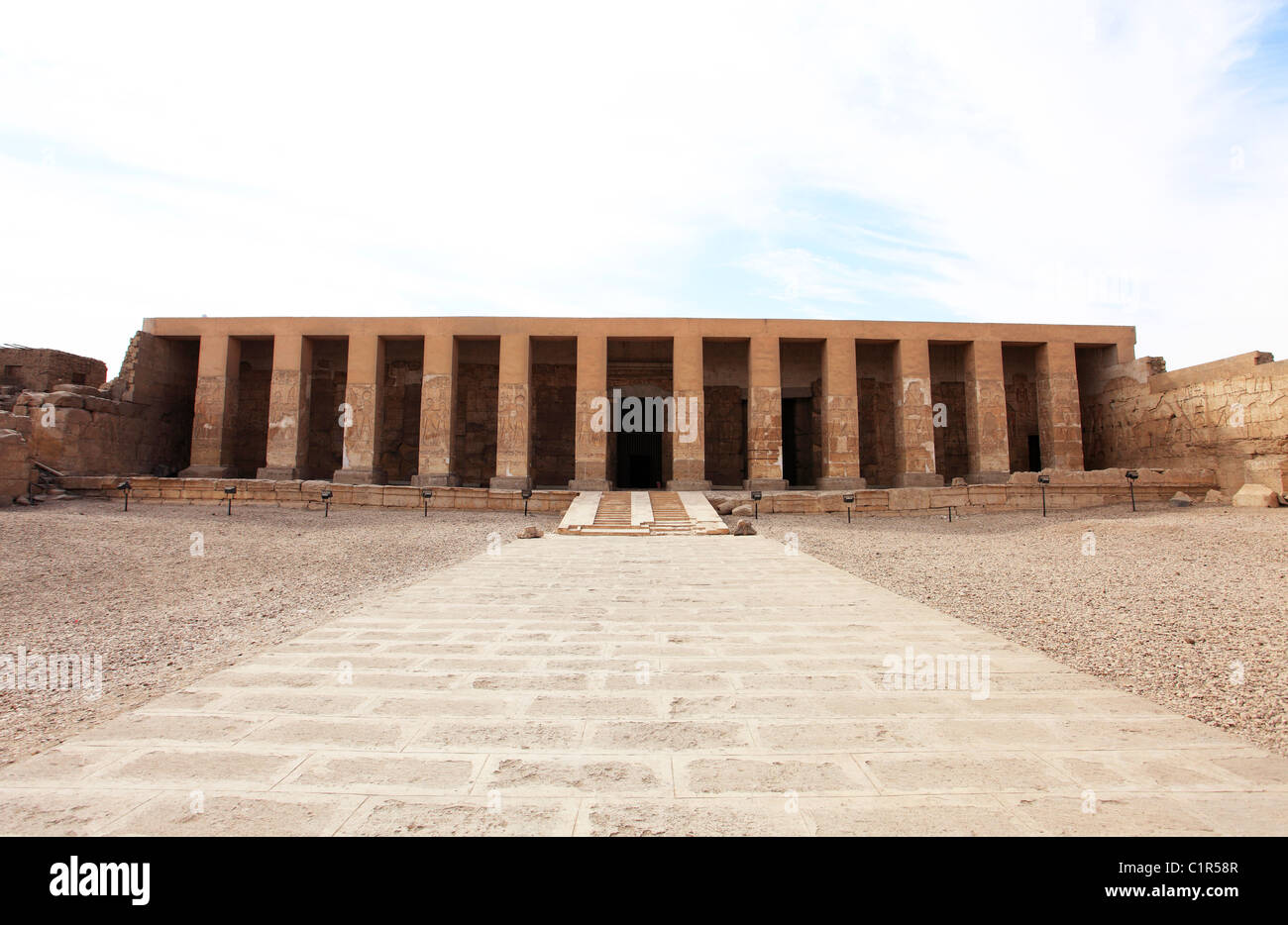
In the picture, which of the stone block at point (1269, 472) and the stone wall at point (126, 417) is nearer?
the stone block at point (1269, 472)

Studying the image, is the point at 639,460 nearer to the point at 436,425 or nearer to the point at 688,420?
the point at 688,420

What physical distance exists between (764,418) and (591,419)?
16.8 ft

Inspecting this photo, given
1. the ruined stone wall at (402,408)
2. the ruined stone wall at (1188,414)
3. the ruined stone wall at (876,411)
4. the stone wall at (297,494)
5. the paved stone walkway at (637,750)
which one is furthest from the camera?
the ruined stone wall at (876,411)

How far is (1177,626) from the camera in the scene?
4484 mm

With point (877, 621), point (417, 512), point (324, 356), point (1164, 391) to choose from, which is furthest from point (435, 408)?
point (1164, 391)

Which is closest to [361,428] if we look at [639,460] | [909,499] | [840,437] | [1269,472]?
[639,460]

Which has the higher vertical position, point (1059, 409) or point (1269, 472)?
point (1059, 409)

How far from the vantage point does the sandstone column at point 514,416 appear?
17.2m

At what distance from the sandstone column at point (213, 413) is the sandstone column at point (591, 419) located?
35.1ft

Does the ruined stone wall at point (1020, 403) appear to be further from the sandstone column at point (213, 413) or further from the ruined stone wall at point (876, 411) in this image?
the sandstone column at point (213, 413)

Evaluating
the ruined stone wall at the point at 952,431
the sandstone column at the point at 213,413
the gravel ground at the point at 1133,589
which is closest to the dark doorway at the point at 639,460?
the gravel ground at the point at 1133,589

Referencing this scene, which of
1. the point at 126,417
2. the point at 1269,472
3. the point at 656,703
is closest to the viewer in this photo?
the point at 656,703

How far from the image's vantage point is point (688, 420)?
17422mm
